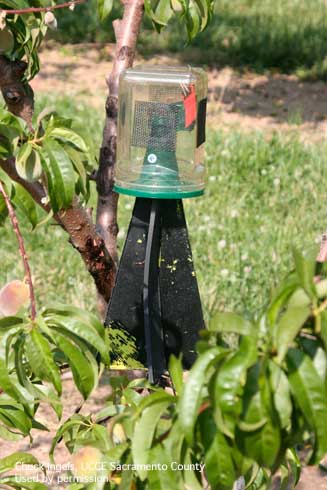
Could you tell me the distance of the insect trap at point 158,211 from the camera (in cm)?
171

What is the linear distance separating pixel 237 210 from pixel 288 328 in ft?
13.0

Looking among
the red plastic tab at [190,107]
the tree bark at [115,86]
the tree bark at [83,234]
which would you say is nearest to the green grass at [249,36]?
the tree bark at [115,86]

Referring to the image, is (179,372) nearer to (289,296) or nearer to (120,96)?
(289,296)

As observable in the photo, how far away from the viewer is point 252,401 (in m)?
0.95

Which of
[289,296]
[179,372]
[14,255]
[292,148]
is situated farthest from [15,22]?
[292,148]

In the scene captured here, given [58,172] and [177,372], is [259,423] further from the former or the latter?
[58,172]

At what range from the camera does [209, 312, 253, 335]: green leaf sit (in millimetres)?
969

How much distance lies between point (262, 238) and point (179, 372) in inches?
130

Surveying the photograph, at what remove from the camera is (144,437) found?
3.48ft

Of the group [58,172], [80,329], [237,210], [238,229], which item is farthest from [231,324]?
[237,210]

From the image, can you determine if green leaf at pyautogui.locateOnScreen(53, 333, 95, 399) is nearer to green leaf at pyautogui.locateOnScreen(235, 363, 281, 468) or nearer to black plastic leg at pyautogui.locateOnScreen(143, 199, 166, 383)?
green leaf at pyautogui.locateOnScreen(235, 363, 281, 468)

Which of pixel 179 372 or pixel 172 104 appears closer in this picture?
pixel 179 372

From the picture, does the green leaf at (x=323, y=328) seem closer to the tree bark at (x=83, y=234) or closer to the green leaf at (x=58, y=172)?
the green leaf at (x=58, y=172)

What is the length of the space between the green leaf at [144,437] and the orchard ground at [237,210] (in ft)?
3.62
